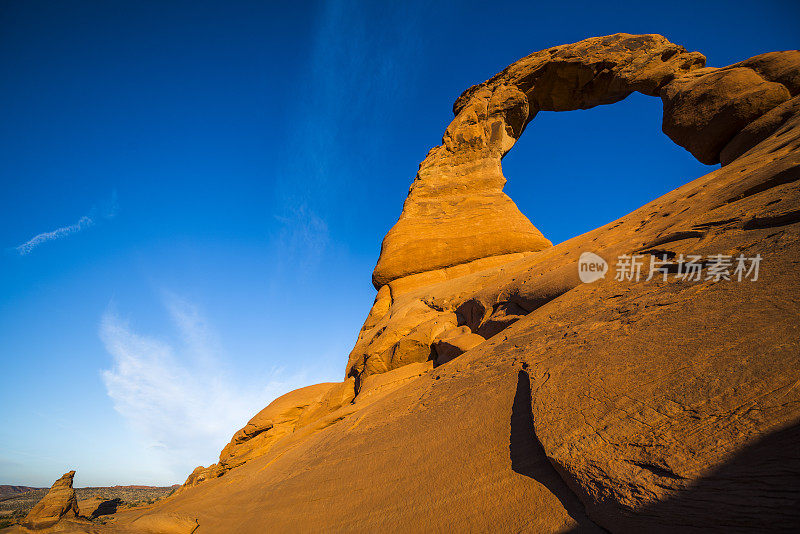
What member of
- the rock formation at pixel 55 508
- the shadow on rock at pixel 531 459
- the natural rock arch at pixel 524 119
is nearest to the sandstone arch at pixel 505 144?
the natural rock arch at pixel 524 119

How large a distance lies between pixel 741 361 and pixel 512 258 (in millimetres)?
11457

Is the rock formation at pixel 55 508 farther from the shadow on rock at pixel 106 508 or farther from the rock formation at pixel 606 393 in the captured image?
the rock formation at pixel 606 393

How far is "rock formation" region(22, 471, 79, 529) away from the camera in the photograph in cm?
1423

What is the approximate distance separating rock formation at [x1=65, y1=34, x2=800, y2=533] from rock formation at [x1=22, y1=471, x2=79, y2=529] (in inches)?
445

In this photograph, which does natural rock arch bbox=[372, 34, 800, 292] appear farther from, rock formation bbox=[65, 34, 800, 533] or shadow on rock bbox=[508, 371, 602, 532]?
shadow on rock bbox=[508, 371, 602, 532]

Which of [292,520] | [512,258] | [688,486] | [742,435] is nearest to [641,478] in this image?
[688,486]

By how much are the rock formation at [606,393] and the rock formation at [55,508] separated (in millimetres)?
11301

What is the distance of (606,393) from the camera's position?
3484mm

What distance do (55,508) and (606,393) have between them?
814 inches

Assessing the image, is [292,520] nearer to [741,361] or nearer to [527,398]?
[527,398]

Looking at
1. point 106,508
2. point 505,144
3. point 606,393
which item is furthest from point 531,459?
point 106,508

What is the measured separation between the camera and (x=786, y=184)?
16.4 feet

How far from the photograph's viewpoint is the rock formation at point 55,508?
14.2 meters

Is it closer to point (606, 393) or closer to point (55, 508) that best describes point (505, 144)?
point (606, 393)
